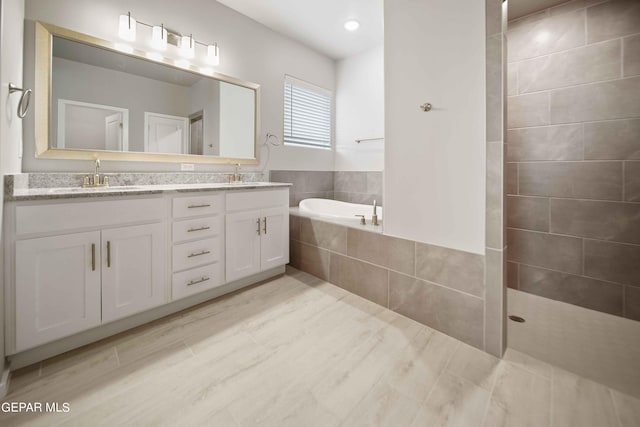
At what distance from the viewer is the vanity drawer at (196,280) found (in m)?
1.93

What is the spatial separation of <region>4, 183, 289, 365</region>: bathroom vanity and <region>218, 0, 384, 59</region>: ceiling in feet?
6.09

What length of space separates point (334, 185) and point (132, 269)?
277 cm

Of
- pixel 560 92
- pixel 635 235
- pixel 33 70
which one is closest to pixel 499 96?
pixel 560 92

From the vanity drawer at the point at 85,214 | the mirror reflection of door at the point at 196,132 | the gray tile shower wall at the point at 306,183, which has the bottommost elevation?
the vanity drawer at the point at 85,214

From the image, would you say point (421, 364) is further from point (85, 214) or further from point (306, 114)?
point (306, 114)

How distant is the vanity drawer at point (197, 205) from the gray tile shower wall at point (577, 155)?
2.21 metres

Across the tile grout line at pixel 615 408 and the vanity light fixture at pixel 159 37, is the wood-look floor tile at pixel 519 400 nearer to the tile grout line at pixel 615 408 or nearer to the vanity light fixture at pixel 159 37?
the tile grout line at pixel 615 408

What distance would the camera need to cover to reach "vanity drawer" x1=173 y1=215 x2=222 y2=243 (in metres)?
1.93

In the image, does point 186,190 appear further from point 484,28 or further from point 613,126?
point 613,126

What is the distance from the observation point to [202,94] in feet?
8.54

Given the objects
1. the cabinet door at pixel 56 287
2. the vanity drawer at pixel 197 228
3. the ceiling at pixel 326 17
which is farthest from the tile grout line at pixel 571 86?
the cabinet door at pixel 56 287

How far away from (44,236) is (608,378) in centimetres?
287

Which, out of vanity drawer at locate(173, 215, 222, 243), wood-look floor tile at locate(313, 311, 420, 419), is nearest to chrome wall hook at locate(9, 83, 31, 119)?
vanity drawer at locate(173, 215, 222, 243)

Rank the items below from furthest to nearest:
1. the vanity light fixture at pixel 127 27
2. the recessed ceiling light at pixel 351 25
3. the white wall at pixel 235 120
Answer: the recessed ceiling light at pixel 351 25, the white wall at pixel 235 120, the vanity light fixture at pixel 127 27
